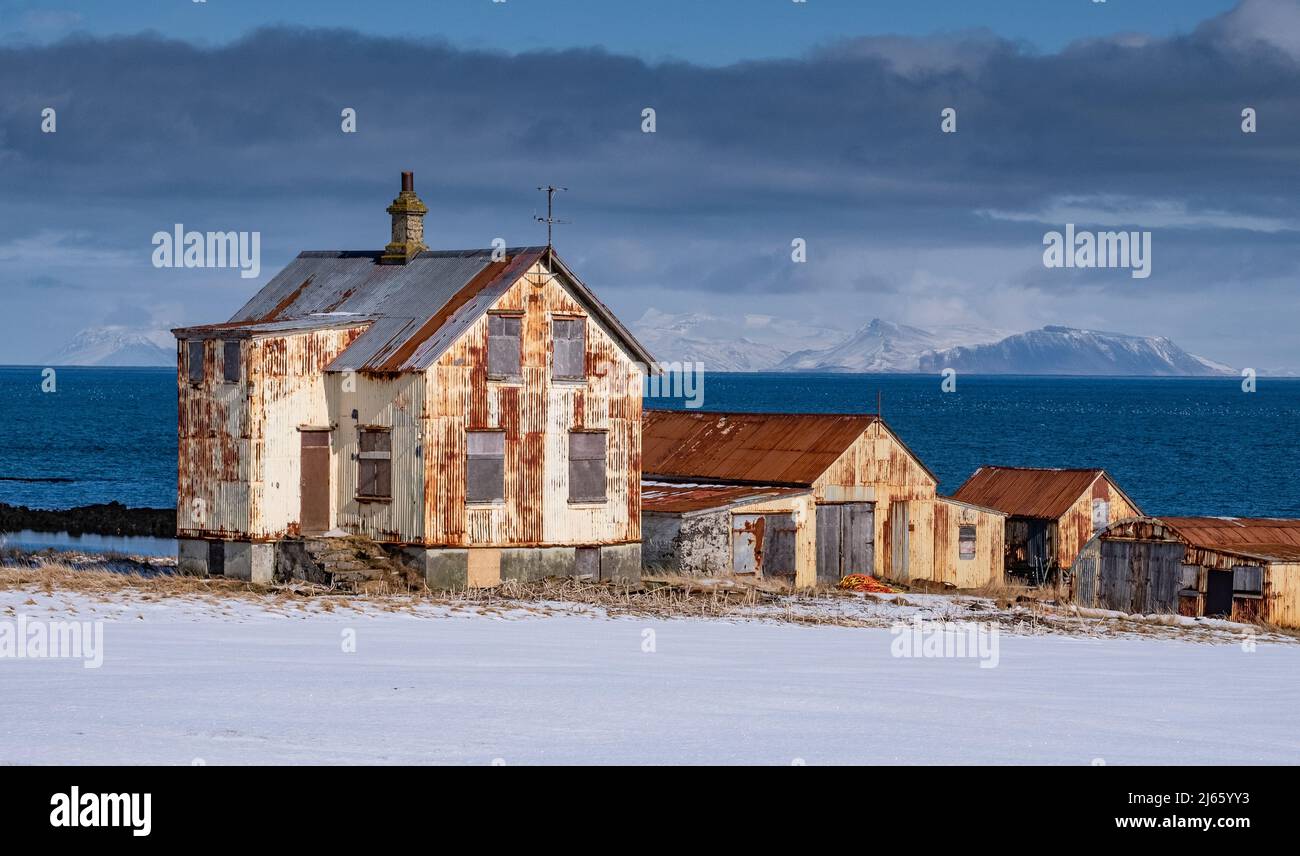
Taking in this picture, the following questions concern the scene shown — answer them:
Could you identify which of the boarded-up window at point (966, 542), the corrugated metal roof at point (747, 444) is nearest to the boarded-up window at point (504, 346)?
the corrugated metal roof at point (747, 444)

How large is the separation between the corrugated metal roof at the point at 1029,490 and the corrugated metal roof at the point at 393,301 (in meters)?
20.1

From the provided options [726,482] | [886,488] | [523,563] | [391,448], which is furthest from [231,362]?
[886,488]

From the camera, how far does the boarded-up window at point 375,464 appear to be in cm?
3300

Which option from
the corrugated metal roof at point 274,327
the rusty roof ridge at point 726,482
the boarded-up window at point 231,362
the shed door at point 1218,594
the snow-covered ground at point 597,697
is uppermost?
the corrugated metal roof at point 274,327

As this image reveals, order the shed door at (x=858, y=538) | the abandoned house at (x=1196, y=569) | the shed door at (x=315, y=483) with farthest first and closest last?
the shed door at (x=858, y=538) → the abandoned house at (x=1196, y=569) → the shed door at (x=315, y=483)

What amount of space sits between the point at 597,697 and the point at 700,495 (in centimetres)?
2577

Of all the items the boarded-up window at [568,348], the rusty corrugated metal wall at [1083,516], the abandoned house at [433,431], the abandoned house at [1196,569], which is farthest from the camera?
the rusty corrugated metal wall at [1083,516]

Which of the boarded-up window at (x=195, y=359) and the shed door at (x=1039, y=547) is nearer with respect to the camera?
the boarded-up window at (x=195, y=359)

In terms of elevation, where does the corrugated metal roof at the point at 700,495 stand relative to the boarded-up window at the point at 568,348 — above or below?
below

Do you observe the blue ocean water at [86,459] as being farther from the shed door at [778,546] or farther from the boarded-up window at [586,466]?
the boarded-up window at [586,466]
